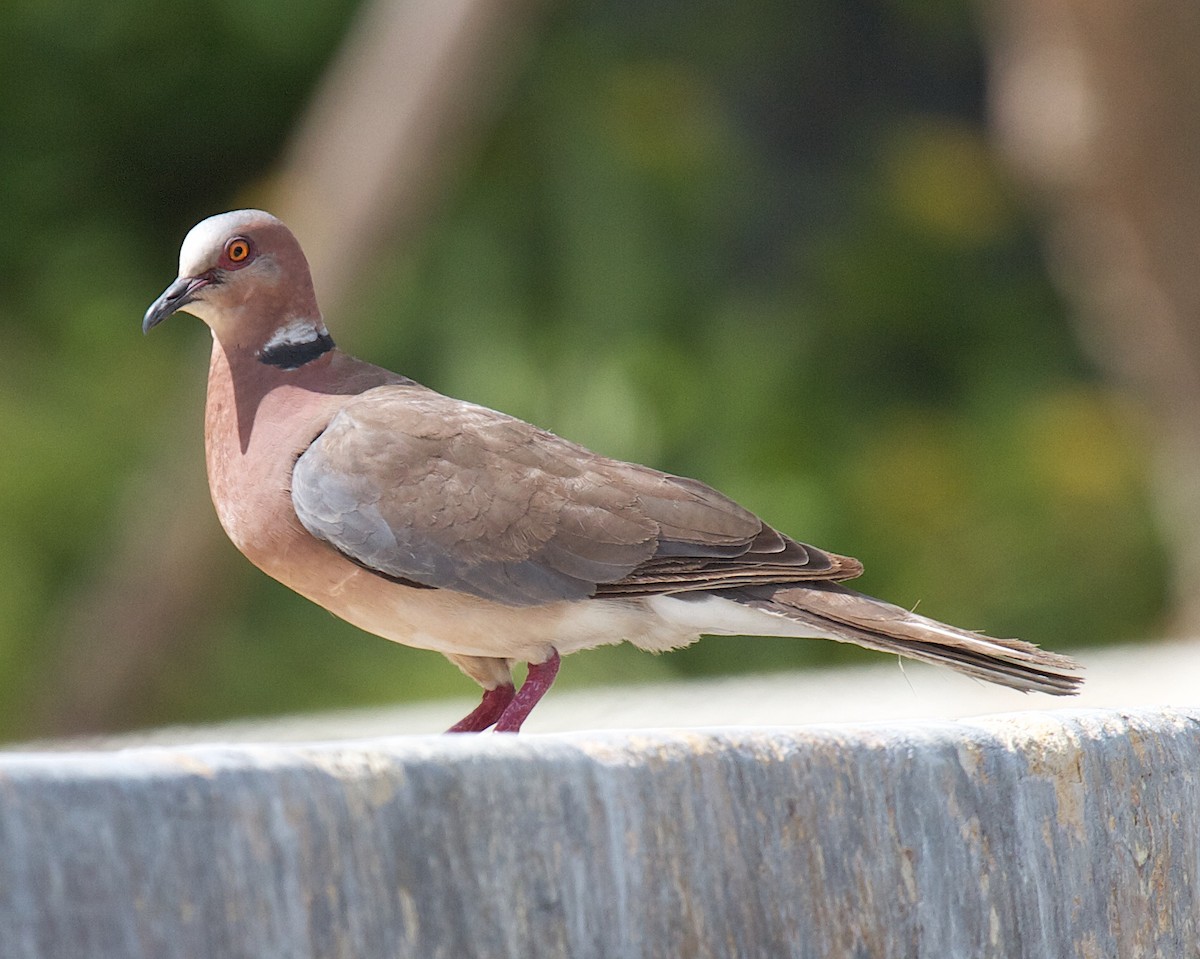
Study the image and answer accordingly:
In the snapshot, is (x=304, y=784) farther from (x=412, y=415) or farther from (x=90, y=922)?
(x=412, y=415)

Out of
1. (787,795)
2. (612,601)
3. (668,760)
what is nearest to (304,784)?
(668,760)

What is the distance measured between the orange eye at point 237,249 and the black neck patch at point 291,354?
0.17 meters

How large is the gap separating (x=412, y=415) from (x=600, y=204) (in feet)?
20.5

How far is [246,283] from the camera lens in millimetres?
2990

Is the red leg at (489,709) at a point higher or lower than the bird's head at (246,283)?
lower

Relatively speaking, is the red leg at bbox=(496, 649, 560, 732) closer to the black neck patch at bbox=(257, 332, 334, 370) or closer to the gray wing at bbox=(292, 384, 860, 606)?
the gray wing at bbox=(292, 384, 860, 606)

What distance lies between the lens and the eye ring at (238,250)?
9.71 ft

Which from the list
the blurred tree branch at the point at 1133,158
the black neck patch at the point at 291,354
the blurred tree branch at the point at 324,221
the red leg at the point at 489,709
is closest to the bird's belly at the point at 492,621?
the red leg at the point at 489,709

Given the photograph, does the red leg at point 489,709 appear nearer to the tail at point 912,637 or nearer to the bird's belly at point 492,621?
the bird's belly at point 492,621

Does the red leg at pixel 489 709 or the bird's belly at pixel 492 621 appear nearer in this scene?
the bird's belly at pixel 492 621

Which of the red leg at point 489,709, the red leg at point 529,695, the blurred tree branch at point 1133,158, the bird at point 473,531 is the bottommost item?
the red leg at point 489,709

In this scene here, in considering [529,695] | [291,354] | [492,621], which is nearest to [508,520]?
[492,621]

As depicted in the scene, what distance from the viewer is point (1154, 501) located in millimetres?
9414

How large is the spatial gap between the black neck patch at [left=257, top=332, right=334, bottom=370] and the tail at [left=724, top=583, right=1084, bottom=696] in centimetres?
84
